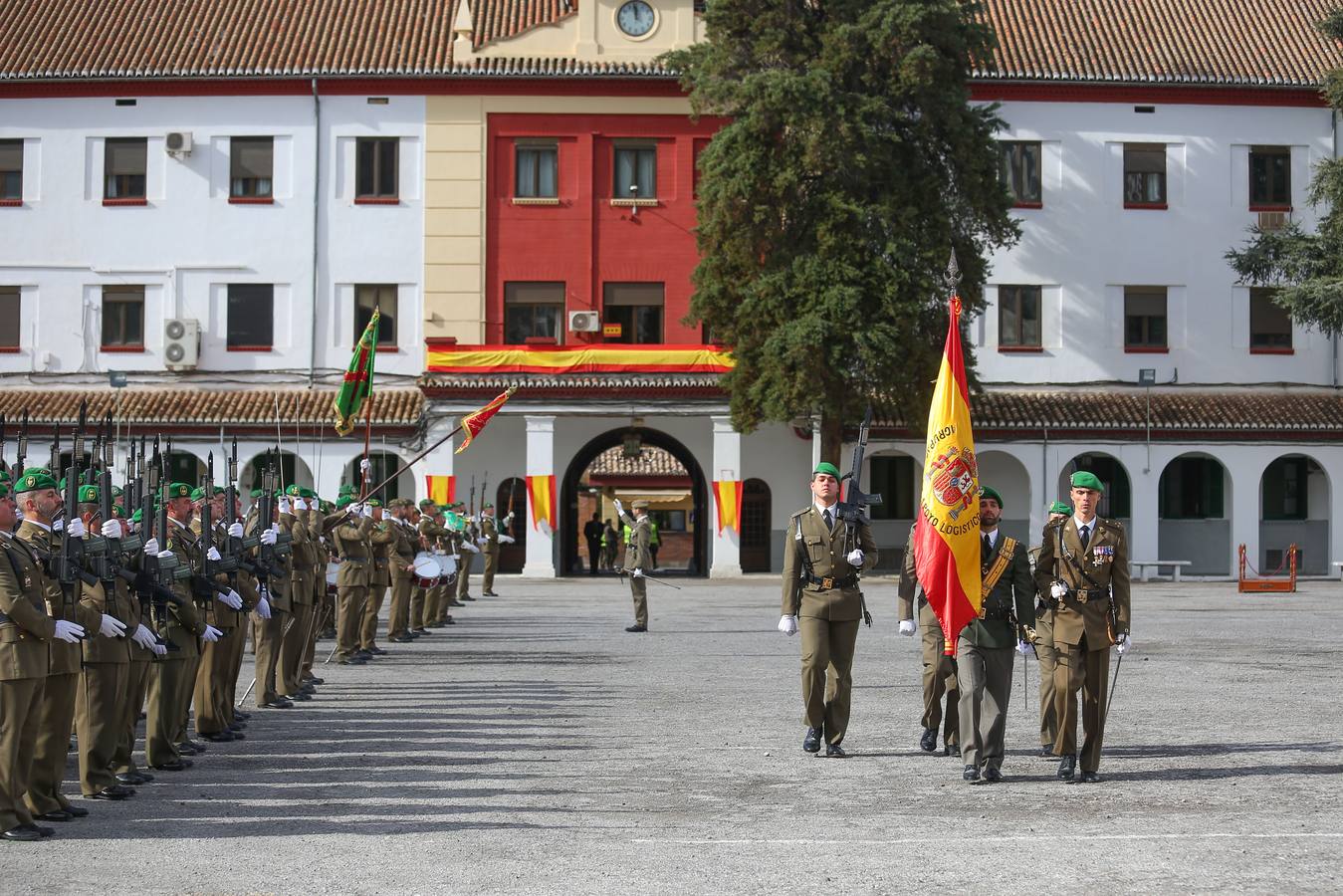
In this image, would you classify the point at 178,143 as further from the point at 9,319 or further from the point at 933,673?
the point at 933,673

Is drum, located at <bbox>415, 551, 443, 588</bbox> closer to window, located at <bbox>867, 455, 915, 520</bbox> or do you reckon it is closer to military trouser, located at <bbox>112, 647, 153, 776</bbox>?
military trouser, located at <bbox>112, 647, 153, 776</bbox>

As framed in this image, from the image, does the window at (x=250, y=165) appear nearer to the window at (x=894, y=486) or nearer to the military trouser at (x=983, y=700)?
the window at (x=894, y=486)

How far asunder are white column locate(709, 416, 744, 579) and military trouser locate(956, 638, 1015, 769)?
1273 inches

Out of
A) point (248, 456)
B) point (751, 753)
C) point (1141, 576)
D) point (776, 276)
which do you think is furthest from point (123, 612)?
point (1141, 576)

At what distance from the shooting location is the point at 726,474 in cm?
4572

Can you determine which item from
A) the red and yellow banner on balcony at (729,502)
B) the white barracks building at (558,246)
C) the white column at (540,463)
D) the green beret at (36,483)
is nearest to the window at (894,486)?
the white barracks building at (558,246)

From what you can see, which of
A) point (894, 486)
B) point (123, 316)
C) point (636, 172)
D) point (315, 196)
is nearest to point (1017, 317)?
point (894, 486)

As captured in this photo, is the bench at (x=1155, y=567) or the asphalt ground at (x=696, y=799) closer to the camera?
the asphalt ground at (x=696, y=799)

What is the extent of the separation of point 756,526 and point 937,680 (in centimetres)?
3408

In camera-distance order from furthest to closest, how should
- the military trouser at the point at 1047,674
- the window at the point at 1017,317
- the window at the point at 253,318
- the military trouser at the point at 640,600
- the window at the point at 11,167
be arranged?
the window at the point at 1017,317 < the window at the point at 11,167 < the window at the point at 253,318 < the military trouser at the point at 640,600 < the military trouser at the point at 1047,674

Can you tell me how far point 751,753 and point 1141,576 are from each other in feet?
115

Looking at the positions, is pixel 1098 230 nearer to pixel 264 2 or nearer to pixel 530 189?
pixel 530 189

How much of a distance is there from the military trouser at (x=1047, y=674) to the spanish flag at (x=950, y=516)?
1.80 ft

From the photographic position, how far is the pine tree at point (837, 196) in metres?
42.0
